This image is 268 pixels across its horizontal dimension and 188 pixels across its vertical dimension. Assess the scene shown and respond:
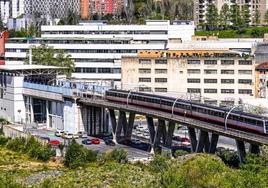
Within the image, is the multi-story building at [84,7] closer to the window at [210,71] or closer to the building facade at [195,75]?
the building facade at [195,75]

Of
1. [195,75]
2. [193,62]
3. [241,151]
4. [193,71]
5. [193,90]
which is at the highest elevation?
Answer: [193,62]

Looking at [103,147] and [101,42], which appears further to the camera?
[101,42]

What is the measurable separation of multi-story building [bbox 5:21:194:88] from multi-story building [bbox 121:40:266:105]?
274 inches

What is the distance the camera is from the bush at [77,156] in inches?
1346

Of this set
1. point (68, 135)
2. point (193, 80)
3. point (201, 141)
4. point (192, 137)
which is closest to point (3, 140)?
point (68, 135)

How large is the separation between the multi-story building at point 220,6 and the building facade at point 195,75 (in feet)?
100

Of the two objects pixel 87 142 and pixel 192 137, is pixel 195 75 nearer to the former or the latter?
pixel 87 142

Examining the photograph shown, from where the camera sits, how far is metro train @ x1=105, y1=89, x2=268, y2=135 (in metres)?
31.1

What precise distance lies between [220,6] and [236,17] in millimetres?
7033

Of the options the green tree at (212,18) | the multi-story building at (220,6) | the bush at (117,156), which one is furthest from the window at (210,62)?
the multi-story building at (220,6)

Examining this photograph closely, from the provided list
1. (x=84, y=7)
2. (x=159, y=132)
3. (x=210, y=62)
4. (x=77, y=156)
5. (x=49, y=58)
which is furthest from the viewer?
(x=84, y=7)

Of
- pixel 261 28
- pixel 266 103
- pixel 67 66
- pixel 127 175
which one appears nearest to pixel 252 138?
pixel 127 175

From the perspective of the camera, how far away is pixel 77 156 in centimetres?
3450

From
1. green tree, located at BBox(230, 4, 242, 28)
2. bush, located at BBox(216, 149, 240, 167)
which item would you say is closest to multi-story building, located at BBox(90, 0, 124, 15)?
green tree, located at BBox(230, 4, 242, 28)
